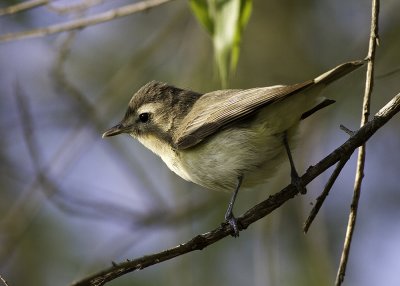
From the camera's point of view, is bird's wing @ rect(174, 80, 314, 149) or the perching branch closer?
the perching branch

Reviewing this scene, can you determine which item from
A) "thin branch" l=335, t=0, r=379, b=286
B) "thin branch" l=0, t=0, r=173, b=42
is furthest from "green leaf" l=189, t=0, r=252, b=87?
"thin branch" l=335, t=0, r=379, b=286

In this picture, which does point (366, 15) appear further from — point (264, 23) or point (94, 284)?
point (94, 284)

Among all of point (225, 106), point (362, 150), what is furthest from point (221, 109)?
point (362, 150)

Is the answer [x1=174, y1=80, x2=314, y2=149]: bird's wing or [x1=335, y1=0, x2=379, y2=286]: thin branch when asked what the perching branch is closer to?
[x1=335, y1=0, x2=379, y2=286]: thin branch

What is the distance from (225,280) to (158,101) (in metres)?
2.50

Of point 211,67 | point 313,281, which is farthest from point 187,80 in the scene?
point 313,281

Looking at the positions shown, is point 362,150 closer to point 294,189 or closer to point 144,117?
point 294,189

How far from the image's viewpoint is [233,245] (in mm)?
7062

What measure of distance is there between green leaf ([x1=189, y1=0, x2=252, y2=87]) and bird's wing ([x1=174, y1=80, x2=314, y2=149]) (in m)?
0.28

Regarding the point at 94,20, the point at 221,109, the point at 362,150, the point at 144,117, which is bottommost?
the point at 362,150

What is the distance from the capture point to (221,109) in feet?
14.1

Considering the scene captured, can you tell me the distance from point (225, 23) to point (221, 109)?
0.73 m

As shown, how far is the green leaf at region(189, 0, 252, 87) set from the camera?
12.1 ft

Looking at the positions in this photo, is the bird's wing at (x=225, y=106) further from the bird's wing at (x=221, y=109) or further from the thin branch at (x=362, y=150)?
the thin branch at (x=362, y=150)
